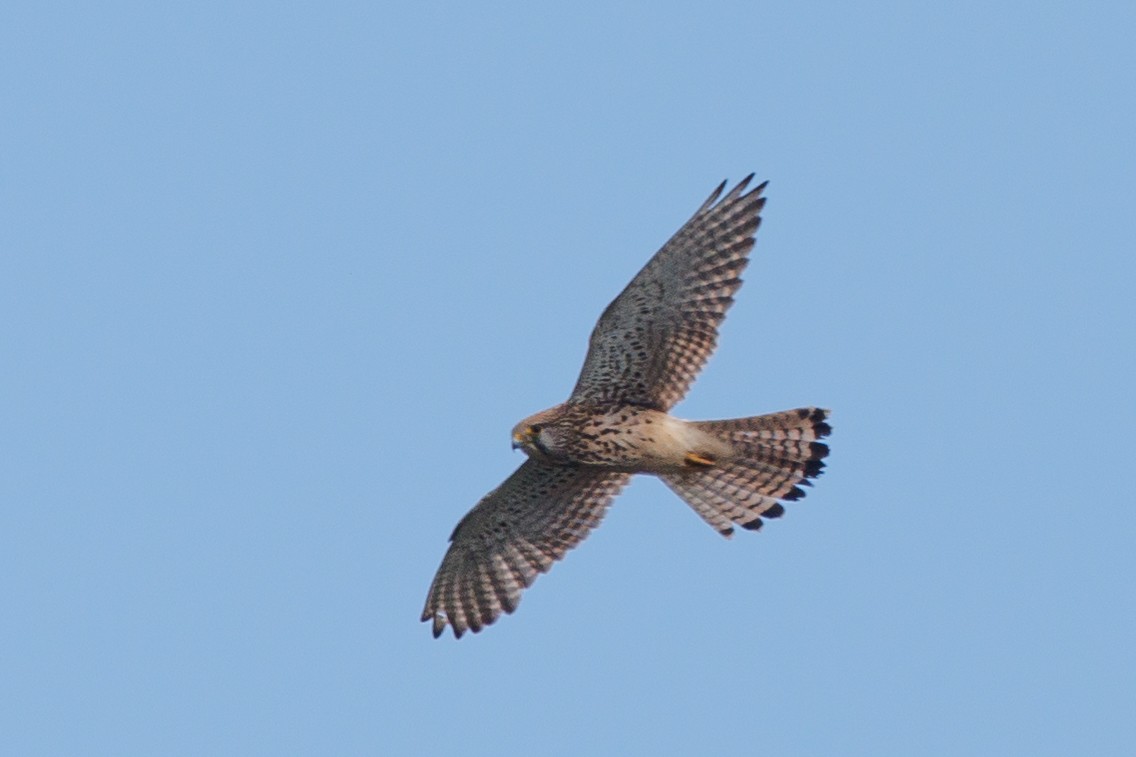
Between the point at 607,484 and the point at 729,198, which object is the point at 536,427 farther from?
the point at 729,198

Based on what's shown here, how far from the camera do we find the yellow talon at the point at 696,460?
12.6 meters

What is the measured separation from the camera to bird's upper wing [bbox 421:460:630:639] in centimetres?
1357

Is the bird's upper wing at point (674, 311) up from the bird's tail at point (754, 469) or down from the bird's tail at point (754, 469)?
up

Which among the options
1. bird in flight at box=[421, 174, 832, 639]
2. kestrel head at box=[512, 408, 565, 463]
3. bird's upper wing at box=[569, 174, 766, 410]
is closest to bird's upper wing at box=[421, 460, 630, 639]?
bird in flight at box=[421, 174, 832, 639]

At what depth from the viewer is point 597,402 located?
1285cm

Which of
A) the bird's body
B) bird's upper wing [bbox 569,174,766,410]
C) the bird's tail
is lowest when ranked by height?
the bird's tail

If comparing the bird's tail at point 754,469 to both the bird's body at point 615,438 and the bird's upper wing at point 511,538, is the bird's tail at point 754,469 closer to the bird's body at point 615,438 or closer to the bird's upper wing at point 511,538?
the bird's body at point 615,438

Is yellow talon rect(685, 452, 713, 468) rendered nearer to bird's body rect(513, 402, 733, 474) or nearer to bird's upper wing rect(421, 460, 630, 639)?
bird's body rect(513, 402, 733, 474)

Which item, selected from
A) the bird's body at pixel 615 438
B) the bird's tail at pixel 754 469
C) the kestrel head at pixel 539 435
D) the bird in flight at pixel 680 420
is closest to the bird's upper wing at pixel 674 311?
the bird in flight at pixel 680 420

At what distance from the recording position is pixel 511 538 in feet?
45.2

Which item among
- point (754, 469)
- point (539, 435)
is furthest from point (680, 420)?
point (539, 435)

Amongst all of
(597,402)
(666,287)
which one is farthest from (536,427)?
(666,287)

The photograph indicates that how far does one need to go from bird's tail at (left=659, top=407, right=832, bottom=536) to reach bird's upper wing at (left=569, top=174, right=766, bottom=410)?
1.64ft

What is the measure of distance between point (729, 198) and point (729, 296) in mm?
680
